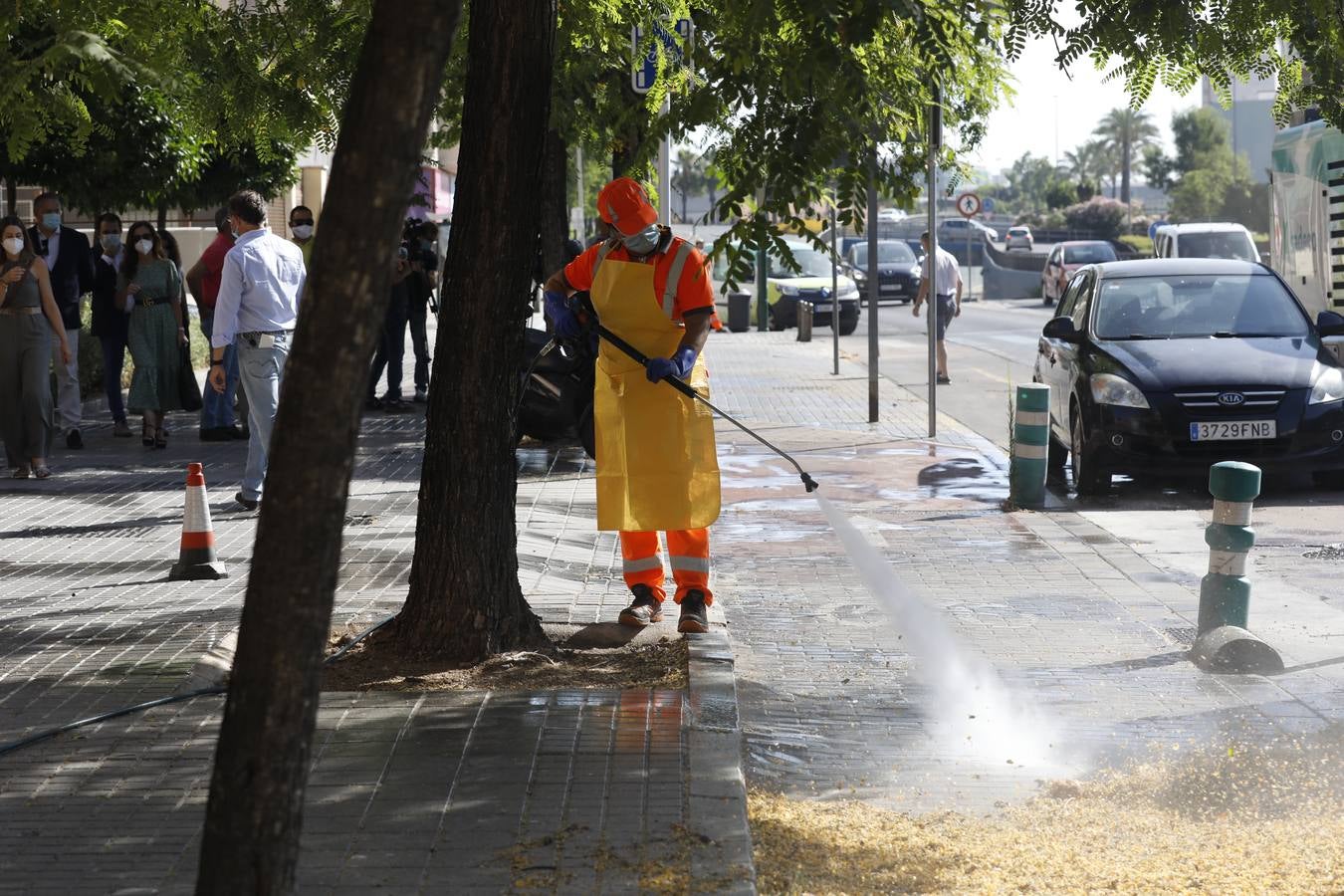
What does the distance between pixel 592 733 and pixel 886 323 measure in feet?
107

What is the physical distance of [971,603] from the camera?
847cm

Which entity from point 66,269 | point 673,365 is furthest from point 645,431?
point 66,269

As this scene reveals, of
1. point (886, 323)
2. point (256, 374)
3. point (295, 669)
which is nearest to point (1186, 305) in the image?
point (256, 374)

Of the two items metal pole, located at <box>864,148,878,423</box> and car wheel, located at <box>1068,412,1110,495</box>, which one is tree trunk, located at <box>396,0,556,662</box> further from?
metal pole, located at <box>864,148,878,423</box>

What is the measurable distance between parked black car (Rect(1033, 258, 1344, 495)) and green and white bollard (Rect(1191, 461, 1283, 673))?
174 inches

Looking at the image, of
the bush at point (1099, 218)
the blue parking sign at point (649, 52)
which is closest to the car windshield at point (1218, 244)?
the blue parking sign at point (649, 52)

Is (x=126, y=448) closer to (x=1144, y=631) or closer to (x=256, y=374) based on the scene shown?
(x=256, y=374)

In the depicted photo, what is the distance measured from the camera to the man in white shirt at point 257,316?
10461mm

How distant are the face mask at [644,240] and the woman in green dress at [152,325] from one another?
26.3 ft

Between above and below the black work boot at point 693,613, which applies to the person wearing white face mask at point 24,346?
above

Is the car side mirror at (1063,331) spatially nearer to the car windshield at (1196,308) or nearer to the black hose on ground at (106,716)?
the car windshield at (1196,308)

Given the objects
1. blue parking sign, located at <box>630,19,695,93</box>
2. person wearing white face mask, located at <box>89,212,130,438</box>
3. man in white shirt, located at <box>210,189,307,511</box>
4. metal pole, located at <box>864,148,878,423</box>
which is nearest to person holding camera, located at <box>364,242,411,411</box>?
person wearing white face mask, located at <box>89,212,130,438</box>

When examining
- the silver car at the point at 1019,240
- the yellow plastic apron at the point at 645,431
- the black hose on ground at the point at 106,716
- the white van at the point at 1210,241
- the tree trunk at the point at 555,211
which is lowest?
the black hose on ground at the point at 106,716

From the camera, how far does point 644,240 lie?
7.10 meters
